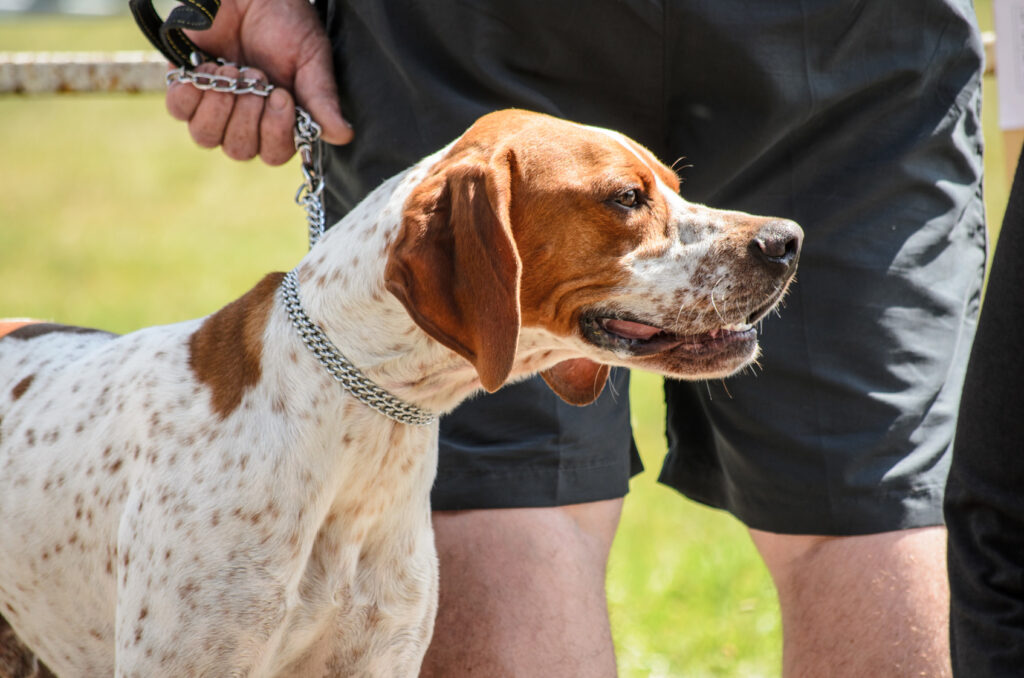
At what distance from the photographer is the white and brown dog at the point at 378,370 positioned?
98.4 inches

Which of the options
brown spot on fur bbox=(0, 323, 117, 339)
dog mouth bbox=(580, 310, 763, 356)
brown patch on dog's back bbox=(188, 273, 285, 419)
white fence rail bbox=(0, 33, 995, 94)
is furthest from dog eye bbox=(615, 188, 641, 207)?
white fence rail bbox=(0, 33, 995, 94)

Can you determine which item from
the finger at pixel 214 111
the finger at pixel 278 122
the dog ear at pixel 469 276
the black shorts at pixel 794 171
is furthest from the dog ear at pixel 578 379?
the finger at pixel 214 111

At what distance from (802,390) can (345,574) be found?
1264 mm

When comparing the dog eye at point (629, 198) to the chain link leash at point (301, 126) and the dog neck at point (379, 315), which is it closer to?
the dog neck at point (379, 315)

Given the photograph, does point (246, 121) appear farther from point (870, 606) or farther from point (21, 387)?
point (870, 606)

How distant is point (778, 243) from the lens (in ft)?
8.55

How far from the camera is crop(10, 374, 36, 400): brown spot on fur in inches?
126

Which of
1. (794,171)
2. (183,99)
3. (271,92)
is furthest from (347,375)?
(794,171)

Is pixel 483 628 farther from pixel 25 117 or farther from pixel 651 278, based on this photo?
pixel 25 117

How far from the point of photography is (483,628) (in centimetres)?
305

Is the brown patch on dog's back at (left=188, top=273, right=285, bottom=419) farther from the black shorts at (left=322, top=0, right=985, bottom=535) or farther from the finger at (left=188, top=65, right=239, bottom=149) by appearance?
the finger at (left=188, top=65, right=239, bottom=149)

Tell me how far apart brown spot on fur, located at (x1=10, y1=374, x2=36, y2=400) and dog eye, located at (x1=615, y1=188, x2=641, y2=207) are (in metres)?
1.71

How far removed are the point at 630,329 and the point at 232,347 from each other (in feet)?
3.07

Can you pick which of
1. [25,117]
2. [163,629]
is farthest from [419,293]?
[25,117]
